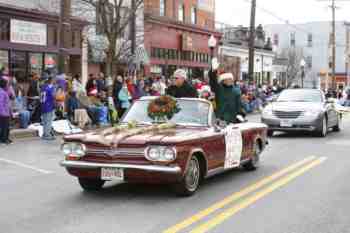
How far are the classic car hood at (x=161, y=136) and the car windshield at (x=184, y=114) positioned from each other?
342 mm

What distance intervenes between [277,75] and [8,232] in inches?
2570

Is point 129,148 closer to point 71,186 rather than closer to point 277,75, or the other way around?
point 71,186

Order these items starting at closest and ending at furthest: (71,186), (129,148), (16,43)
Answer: (129,148), (71,186), (16,43)

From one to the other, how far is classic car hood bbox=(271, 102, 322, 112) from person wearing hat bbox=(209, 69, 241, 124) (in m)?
6.99

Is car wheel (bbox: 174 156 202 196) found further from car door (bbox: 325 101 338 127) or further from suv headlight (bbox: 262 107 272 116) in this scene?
car door (bbox: 325 101 338 127)

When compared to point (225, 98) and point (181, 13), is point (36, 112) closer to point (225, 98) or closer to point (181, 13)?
point (225, 98)

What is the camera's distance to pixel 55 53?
28.3 metres

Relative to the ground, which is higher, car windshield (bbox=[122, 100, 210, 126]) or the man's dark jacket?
the man's dark jacket

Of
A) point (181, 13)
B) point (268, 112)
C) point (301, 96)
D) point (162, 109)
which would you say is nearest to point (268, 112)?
point (268, 112)

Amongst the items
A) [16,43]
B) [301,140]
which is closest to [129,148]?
[301,140]

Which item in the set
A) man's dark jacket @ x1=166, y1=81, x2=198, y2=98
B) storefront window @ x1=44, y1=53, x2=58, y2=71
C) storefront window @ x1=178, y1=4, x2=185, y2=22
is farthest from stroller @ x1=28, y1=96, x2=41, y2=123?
storefront window @ x1=178, y1=4, x2=185, y2=22

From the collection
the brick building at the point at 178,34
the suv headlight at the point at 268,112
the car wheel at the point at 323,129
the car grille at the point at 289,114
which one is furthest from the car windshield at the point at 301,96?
the brick building at the point at 178,34

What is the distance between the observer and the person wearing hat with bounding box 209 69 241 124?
1126 cm

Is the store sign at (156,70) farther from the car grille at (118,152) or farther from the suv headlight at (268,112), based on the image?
the car grille at (118,152)
